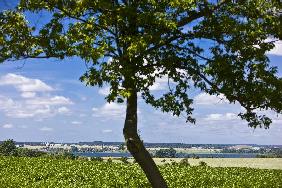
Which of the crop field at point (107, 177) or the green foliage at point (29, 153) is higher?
the green foliage at point (29, 153)

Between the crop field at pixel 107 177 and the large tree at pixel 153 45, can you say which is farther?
the crop field at pixel 107 177

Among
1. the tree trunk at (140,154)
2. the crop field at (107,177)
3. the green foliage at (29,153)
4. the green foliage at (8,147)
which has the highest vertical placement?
the green foliage at (8,147)

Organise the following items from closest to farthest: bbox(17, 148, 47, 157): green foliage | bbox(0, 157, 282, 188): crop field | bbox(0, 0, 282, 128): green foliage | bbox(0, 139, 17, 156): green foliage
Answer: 1. bbox(0, 0, 282, 128): green foliage
2. bbox(0, 157, 282, 188): crop field
3. bbox(17, 148, 47, 157): green foliage
4. bbox(0, 139, 17, 156): green foliage

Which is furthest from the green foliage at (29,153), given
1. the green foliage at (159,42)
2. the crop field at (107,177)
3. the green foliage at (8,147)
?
the green foliage at (159,42)

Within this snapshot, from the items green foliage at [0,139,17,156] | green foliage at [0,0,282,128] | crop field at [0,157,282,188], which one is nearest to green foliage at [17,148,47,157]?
green foliage at [0,139,17,156]

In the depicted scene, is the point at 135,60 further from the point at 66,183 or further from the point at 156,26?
the point at 66,183

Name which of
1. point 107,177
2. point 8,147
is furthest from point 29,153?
point 107,177

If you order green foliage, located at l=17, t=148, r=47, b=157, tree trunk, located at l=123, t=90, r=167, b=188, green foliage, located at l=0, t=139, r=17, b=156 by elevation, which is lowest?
tree trunk, located at l=123, t=90, r=167, b=188

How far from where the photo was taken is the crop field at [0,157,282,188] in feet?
109

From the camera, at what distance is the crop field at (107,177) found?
33.3 meters

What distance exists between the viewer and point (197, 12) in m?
18.0

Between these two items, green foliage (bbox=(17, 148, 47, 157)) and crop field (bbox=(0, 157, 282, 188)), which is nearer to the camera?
crop field (bbox=(0, 157, 282, 188))

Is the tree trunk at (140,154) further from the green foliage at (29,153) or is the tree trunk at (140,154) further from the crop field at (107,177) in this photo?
the green foliage at (29,153)

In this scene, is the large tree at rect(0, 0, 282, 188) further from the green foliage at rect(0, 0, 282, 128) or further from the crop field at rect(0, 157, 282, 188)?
the crop field at rect(0, 157, 282, 188)
